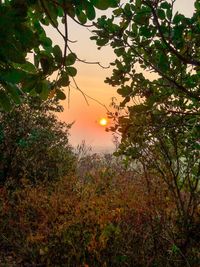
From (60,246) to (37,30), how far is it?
221 inches

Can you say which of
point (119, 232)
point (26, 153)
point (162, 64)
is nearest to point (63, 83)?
point (162, 64)

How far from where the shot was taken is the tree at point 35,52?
4.48 ft

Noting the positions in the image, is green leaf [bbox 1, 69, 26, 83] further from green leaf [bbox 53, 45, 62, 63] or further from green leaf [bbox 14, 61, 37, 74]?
green leaf [bbox 53, 45, 62, 63]

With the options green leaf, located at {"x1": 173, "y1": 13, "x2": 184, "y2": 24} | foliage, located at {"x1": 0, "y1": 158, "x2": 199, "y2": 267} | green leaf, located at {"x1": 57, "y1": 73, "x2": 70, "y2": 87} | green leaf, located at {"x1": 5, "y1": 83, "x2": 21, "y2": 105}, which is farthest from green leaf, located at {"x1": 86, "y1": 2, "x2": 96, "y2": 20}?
foliage, located at {"x1": 0, "y1": 158, "x2": 199, "y2": 267}

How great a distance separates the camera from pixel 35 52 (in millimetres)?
1824

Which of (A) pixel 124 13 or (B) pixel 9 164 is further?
(B) pixel 9 164

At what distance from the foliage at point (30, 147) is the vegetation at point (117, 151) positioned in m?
0.04

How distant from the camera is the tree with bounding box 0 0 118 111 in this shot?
137 cm

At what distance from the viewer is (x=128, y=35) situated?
2.72 meters

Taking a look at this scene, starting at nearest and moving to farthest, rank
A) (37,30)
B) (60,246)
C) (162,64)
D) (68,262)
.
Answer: (37,30) < (162,64) < (68,262) < (60,246)


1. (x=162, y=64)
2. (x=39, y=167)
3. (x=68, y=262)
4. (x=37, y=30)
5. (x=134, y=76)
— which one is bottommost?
(x=68, y=262)

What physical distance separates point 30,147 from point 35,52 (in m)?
11.5

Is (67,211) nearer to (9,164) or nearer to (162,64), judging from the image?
(162,64)

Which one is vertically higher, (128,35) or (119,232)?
(128,35)
